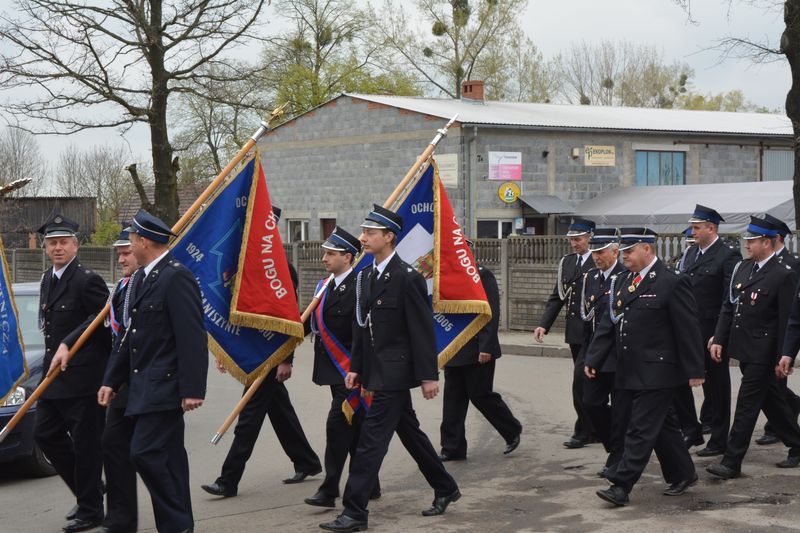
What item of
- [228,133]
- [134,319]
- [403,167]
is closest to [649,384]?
[134,319]

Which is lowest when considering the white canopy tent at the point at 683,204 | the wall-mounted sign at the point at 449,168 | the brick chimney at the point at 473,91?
the white canopy tent at the point at 683,204

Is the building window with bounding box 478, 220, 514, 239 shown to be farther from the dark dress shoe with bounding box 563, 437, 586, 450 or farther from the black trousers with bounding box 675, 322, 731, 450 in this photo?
the dark dress shoe with bounding box 563, 437, 586, 450

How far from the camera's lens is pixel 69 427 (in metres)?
7.58

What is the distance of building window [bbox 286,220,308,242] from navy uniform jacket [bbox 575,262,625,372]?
27.7 meters

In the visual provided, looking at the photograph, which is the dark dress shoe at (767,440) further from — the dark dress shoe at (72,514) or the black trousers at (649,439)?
the dark dress shoe at (72,514)

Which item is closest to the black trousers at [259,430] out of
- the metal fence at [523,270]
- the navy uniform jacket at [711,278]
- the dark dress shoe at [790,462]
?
the dark dress shoe at [790,462]

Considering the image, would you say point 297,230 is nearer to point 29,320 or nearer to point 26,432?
point 29,320

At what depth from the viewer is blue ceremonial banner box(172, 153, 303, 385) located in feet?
26.8

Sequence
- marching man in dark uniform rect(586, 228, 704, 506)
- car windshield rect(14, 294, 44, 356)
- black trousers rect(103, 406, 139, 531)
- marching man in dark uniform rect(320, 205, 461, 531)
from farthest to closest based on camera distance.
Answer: car windshield rect(14, 294, 44, 356) → marching man in dark uniform rect(586, 228, 704, 506) → marching man in dark uniform rect(320, 205, 461, 531) → black trousers rect(103, 406, 139, 531)

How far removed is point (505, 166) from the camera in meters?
32.1

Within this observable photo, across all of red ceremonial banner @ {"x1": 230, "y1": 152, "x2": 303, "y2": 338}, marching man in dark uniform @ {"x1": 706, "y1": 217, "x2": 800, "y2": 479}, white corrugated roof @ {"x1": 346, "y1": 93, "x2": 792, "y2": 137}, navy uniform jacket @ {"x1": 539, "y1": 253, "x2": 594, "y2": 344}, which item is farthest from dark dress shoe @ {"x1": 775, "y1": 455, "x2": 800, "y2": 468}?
white corrugated roof @ {"x1": 346, "y1": 93, "x2": 792, "y2": 137}

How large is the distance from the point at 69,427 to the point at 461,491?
278 centimetres

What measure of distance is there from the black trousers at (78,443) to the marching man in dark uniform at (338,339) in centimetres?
152

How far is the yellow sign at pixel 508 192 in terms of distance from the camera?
104 ft
